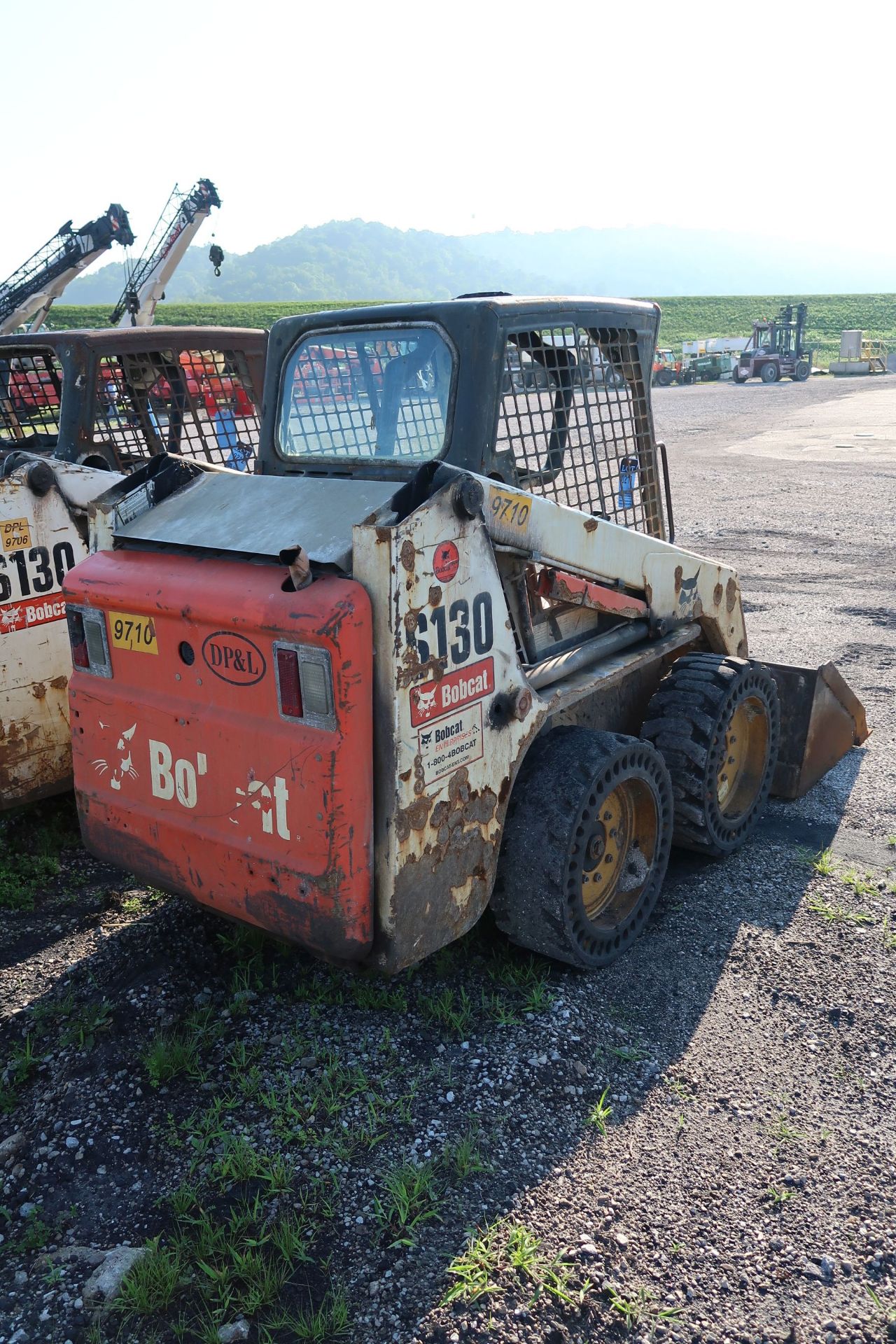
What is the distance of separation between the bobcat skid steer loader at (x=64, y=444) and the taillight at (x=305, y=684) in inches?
66.2

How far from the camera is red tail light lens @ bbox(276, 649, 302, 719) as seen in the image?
2812mm

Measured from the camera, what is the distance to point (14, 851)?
15.8 feet

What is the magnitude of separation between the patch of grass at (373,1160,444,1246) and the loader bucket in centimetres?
293

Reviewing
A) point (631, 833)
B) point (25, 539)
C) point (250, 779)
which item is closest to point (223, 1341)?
point (250, 779)

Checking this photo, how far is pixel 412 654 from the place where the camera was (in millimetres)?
2838

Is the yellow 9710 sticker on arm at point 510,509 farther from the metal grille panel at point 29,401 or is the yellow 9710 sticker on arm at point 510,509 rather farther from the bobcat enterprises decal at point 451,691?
the metal grille panel at point 29,401

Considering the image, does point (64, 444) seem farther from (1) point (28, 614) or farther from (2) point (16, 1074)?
(2) point (16, 1074)

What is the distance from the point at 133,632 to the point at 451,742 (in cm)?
104

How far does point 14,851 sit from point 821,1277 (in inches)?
146

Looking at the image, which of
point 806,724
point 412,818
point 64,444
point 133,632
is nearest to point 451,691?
point 412,818

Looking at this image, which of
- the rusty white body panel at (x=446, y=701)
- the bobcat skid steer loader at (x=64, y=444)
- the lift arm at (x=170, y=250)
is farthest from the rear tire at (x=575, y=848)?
the lift arm at (x=170, y=250)

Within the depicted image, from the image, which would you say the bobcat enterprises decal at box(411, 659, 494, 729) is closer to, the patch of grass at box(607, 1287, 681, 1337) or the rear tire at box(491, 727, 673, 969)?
the rear tire at box(491, 727, 673, 969)

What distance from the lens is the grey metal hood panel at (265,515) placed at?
296 centimetres

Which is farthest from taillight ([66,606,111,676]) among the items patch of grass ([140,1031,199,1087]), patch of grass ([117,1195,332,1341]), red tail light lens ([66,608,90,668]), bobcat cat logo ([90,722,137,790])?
patch of grass ([117,1195,332,1341])
